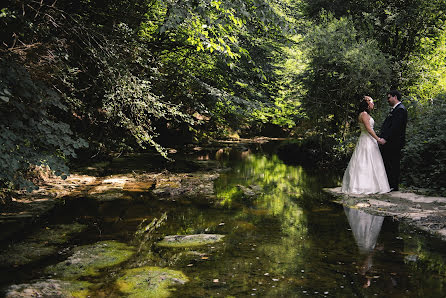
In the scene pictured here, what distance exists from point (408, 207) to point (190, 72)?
9.76 meters

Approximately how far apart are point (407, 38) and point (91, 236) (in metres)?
15.5

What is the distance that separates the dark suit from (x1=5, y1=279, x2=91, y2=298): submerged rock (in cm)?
742

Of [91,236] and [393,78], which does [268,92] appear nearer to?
[393,78]

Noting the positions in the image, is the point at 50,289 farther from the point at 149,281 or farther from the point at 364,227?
the point at 364,227

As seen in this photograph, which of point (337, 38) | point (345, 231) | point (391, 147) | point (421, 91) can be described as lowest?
point (345, 231)

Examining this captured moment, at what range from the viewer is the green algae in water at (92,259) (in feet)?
15.0

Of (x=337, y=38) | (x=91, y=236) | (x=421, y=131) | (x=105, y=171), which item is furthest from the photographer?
(x=337, y=38)

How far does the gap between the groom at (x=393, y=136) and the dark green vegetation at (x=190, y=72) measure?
33.7 inches

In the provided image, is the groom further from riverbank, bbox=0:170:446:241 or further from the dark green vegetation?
the dark green vegetation

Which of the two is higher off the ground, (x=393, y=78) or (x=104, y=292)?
(x=393, y=78)

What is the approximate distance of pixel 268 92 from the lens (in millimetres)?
21531

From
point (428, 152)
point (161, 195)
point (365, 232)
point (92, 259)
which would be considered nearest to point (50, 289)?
point (92, 259)

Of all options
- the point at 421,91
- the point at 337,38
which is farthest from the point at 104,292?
the point at 421,91

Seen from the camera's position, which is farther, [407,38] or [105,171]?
[407,38]
